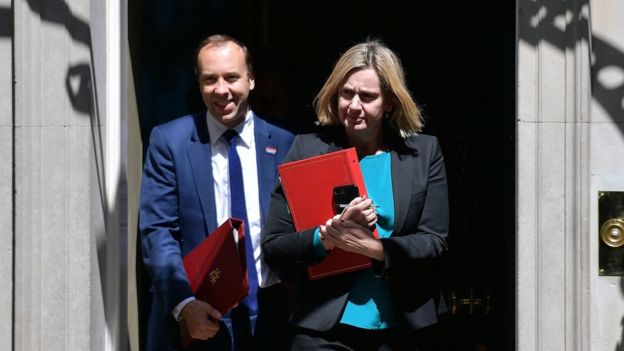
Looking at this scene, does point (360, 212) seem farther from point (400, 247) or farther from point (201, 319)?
point (201, 319)

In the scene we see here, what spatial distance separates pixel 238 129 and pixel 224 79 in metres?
0.26

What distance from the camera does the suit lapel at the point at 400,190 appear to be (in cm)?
498

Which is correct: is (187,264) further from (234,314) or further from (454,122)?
(454,122)

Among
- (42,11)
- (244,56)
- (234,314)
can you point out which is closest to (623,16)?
(244,56)

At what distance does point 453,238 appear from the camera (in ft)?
21.9

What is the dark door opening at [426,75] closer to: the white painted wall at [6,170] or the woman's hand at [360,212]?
the white painted wall at [6,170]

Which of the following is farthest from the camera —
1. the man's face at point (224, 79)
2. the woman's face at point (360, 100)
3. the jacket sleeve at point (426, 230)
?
the man's face at point (224, 79)

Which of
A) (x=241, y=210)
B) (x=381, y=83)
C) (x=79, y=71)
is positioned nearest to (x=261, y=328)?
(x=241, y=210)

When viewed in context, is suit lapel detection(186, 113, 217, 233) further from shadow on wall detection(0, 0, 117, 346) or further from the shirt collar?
shadow on wall detection(0, 0, 117, 346)

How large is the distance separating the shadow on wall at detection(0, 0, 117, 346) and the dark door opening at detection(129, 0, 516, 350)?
816 millimetres

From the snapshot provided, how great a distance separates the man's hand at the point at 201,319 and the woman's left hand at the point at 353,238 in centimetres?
65

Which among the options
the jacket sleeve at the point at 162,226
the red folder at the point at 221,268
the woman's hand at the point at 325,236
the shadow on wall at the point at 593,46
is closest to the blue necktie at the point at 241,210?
the red folder at the point at 221,268

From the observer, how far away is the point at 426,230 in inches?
196

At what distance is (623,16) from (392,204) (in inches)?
49.4
